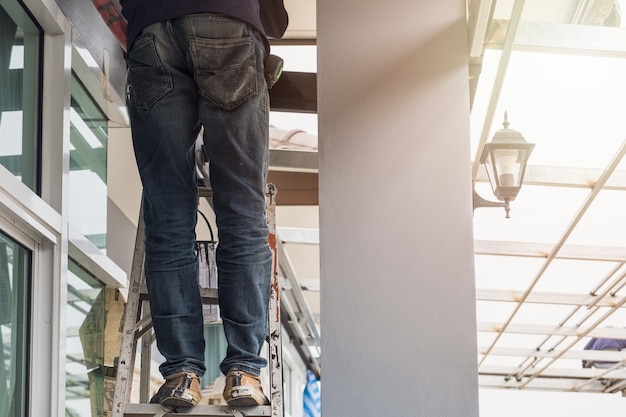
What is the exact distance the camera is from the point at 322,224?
9.61 ft

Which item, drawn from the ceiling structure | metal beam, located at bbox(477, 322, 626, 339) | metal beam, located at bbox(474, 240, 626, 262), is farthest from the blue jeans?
metal beam, located at bbox(477, 322, 626, 339)

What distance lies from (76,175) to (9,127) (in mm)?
756

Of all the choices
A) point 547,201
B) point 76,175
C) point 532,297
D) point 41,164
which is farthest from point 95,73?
point 532,297

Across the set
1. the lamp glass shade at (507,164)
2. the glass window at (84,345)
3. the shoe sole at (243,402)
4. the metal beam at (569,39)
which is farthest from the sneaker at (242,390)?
the lamp glass shade at (507,164)

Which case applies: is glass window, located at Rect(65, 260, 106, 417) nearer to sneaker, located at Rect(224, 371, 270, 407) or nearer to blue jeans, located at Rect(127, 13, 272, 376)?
blue jeans, located at Rect(127, 13, 272, 376)

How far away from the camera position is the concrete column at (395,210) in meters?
2.78

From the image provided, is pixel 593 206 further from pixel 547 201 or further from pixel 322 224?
pixel 322 224

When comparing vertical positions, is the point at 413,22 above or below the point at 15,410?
above

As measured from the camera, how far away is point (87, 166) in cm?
394

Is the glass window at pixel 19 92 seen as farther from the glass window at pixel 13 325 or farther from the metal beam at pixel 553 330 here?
the metal beam at pixel 553 330

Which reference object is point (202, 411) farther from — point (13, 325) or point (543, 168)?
point (543, 168)

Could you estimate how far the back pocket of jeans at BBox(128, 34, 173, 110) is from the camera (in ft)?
8.37

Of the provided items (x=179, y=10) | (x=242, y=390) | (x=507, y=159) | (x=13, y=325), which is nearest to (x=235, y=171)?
(x=179, y=10)

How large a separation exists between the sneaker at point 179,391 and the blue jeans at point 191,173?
31mm
